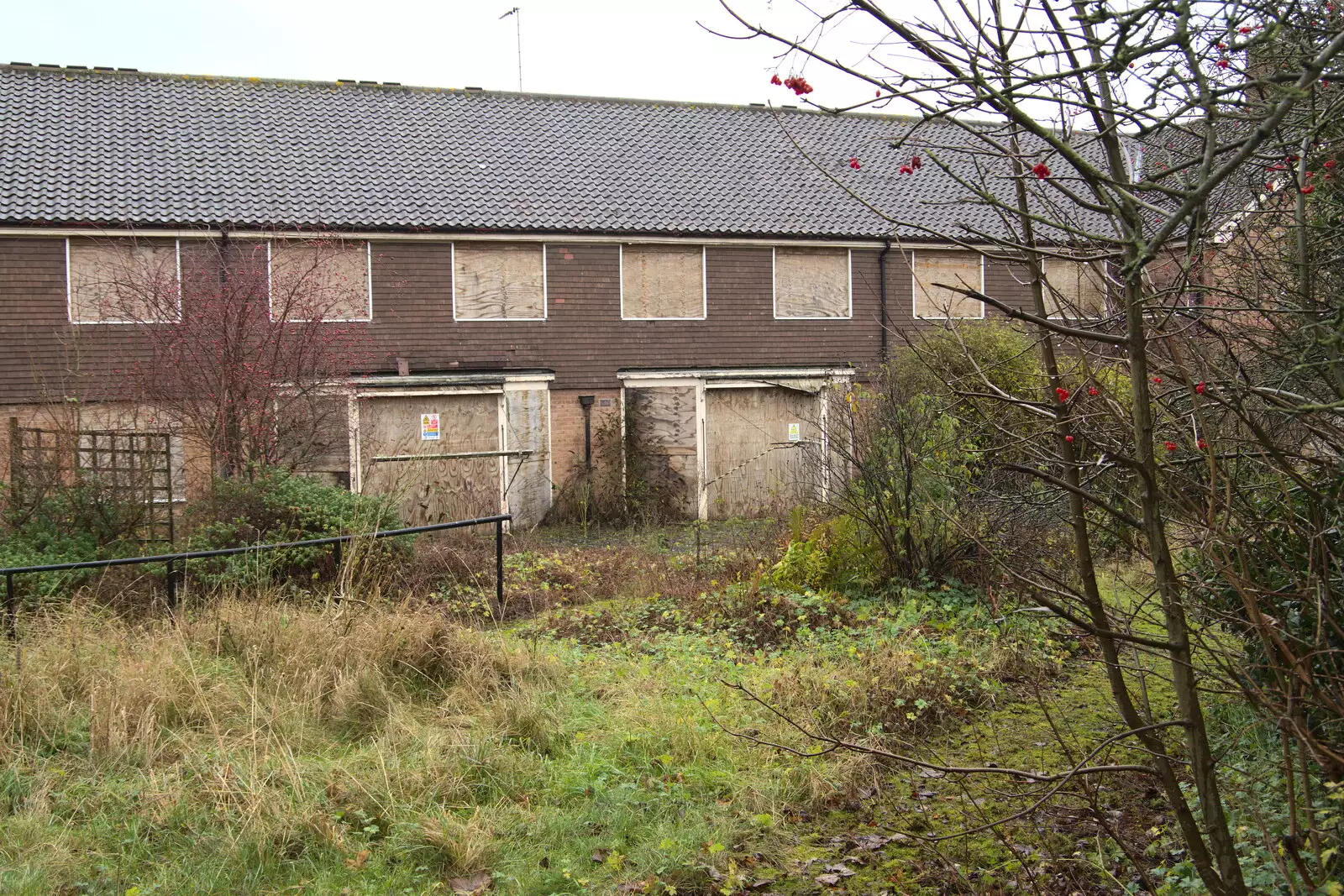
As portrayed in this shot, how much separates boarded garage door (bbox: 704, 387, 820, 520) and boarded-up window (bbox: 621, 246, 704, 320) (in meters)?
1.66

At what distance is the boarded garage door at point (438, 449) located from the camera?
18.4 metres

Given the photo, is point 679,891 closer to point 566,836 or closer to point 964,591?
point 566,836

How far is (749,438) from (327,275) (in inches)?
305

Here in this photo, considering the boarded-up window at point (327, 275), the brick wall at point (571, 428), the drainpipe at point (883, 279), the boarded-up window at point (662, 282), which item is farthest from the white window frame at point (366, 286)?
the drainpipe at point (883, 279)

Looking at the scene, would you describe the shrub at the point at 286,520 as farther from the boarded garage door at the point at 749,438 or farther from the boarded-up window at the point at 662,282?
the boarded-up window at the point at 662,282

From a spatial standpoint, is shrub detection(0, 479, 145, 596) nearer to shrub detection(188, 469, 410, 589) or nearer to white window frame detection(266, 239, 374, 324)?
shrub detection(188, 469, 410, 589)

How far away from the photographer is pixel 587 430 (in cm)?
1967

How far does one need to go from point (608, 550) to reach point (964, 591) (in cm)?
578

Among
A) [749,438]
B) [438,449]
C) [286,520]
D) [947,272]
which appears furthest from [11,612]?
[947,272]

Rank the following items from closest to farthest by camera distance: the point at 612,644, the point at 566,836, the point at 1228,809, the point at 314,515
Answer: the point at 1228,809, the point at 566,836, the point at 612,644, the point at 314,515

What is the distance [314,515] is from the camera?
11.6 meters

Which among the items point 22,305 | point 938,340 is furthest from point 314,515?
point 22,305

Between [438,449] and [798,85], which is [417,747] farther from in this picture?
[438,449]

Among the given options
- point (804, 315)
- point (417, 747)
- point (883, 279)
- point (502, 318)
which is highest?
point (883, 279)
